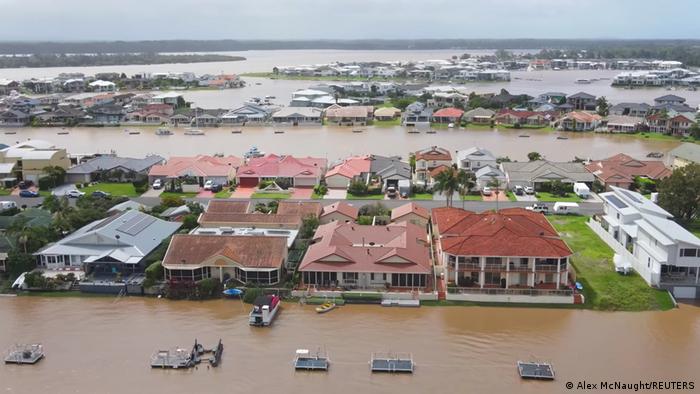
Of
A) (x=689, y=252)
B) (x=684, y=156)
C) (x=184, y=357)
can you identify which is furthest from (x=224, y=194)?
(x=684, y=156)

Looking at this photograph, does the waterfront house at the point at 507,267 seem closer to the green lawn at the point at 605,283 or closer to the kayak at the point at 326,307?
the green lawn at the point at 605,283

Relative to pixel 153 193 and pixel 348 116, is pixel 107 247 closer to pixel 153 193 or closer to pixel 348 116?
pixel 153 193

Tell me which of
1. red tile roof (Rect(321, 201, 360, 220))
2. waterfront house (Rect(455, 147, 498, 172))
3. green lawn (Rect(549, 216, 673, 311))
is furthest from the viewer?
waterfront house (Rect(455, 147, 498, 172))

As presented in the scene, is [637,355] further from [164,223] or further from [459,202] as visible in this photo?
[164,223]

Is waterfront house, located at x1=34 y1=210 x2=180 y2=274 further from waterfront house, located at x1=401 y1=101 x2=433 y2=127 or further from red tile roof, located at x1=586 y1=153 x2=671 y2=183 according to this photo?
waterfront house, located at x1=401 y1=101 x2=433 y2=127

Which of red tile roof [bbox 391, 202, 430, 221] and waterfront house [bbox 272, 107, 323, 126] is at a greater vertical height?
waterfront house [bbox 272, 107, 323, 126]

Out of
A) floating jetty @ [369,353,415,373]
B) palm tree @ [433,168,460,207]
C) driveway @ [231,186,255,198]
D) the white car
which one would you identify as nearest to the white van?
palm tree @ [433,168,460,207]
